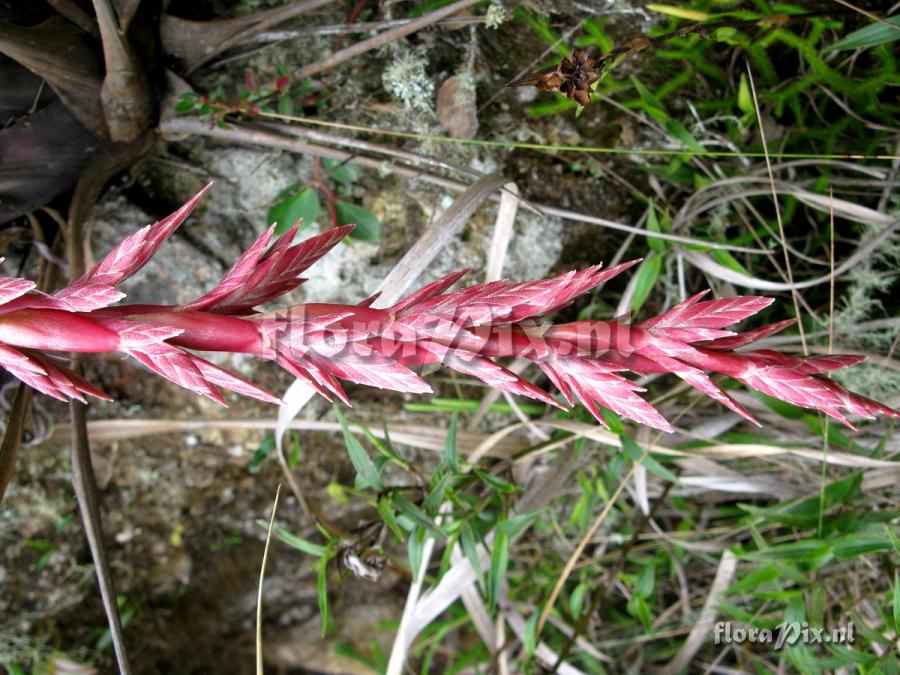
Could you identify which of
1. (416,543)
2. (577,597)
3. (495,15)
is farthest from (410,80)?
(577,597)

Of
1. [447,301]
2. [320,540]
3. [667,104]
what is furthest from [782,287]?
[320,540]

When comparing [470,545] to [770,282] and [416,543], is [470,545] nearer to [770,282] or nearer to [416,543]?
[416,543]

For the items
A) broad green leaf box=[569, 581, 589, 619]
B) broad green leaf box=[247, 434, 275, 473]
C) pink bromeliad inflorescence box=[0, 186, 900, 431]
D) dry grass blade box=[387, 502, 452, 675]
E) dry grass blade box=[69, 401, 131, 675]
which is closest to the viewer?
pink bromeliad inflorescence box=[0, 186, 900, 431]

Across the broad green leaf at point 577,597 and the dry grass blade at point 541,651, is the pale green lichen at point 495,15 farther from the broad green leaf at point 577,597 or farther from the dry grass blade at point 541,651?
the dry grass blade at point 541,651

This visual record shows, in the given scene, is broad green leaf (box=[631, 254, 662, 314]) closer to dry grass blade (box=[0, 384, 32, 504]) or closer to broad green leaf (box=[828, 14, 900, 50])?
broad green leaf (box=[828, 14, 900, 50])

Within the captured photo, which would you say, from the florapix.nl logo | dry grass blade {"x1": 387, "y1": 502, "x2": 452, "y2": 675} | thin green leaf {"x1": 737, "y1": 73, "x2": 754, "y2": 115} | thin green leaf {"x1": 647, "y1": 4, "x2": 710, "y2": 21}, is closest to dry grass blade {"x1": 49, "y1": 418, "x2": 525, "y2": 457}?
dry grass blade {"x1": 387, "y1": 502, "x2": 452, "y2": 675}
